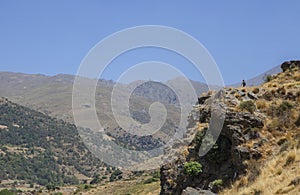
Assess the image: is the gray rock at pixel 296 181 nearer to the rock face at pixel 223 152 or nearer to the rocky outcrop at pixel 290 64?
the rock face at pixel 223 152

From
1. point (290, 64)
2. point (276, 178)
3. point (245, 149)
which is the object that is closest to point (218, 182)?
point (245, 149)

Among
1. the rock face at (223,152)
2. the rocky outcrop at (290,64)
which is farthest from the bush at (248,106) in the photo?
the rocky outcrop at (290,64)

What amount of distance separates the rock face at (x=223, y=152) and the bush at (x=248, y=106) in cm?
30

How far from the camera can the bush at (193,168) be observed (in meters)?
21.4

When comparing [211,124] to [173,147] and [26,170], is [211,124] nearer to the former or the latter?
[173,147]

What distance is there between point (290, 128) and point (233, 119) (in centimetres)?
291

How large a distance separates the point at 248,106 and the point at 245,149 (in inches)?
127

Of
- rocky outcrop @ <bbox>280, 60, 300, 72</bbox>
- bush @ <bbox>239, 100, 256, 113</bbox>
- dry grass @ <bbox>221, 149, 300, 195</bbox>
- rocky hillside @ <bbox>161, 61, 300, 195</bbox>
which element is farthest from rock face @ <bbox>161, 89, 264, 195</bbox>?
rocky outcrop @ <bbox>280, 60, 300, 72</bbox>

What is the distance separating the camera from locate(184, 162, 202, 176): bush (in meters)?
21.4

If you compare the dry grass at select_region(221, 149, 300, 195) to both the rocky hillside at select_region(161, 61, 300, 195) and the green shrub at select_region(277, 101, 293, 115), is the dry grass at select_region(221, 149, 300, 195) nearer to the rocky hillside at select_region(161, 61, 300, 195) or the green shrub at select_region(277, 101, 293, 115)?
the rocky hillside at select_region(161, 61, 300, 195)

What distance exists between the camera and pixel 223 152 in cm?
2141

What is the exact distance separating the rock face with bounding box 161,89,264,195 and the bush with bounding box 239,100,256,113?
301 mm

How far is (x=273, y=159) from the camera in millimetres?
17922

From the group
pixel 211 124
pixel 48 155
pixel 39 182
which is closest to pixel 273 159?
pixel 211 124
